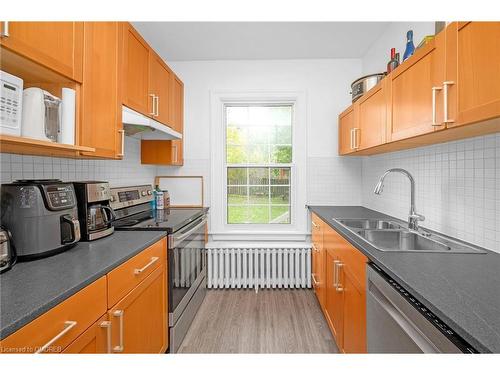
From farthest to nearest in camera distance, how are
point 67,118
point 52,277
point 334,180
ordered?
point 334,180 → point 67,118 → point 52,277

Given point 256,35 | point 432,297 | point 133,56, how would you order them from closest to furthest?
point 432,297, point 133,56, point 256,35

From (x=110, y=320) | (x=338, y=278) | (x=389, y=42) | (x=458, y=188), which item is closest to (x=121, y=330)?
(x=110, y=320)

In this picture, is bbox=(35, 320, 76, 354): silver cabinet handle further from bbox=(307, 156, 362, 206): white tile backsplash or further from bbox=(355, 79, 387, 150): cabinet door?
bbox=(307, 156, 362, 206): white tile backsplash

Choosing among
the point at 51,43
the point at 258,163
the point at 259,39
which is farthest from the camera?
the point at 258,163

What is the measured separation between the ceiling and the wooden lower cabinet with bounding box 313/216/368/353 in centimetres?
179

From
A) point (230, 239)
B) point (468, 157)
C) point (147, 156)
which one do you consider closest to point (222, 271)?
point (230, 239)

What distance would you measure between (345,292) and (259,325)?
90cm

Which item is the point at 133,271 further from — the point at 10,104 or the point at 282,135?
the point at 282,135

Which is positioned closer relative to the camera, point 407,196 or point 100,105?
point 100,105

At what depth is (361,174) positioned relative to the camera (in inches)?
122

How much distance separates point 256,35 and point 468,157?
6.68 ft

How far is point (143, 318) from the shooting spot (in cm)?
146

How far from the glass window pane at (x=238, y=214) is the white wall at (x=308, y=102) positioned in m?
0.33

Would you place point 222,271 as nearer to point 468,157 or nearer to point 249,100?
point 249,100
